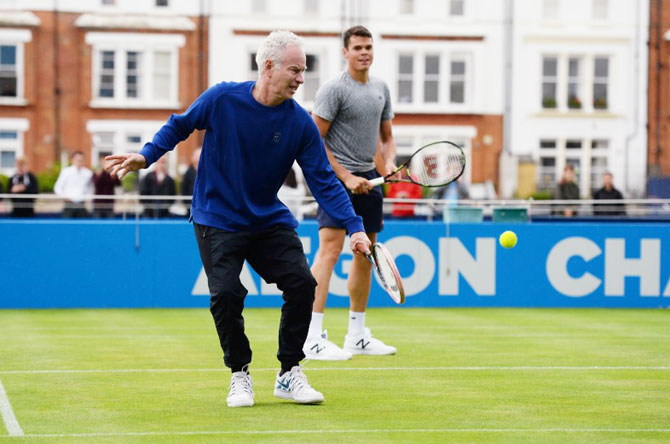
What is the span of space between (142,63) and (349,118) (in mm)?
30721

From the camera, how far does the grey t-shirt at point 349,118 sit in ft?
28.0

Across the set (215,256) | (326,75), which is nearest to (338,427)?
(215,256)

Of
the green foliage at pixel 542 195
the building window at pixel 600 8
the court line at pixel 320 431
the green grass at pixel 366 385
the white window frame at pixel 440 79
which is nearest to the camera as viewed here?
the court line at pixel 320 431

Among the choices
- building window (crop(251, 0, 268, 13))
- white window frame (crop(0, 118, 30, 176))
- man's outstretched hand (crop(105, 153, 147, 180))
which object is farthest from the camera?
building window (crop(251, 0, 268, 13))

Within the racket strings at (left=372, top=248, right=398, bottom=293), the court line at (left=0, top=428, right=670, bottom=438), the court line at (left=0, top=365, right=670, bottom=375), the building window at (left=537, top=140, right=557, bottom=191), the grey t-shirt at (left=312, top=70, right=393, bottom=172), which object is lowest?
the court line at (left=0, top=365, right=670, bottom=375)

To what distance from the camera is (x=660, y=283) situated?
45.4 ft

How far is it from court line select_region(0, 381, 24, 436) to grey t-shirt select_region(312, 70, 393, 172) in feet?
9.72

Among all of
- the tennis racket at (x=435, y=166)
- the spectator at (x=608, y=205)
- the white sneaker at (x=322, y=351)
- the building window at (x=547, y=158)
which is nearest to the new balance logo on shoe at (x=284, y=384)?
the white sneaker at (x=322, y=351)

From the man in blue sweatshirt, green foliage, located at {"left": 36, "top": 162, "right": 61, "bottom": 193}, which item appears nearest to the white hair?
the man in blue sweatshirt

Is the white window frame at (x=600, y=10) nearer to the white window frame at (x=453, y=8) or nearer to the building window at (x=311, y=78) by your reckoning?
the white window frame at (x=453, y=8)

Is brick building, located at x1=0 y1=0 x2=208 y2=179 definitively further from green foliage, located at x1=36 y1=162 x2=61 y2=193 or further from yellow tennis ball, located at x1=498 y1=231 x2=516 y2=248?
yellow tennis ball, located at x1=498 y1=231 x2=516 y2=248

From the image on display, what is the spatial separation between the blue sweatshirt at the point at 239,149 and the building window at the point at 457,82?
34.1 metres

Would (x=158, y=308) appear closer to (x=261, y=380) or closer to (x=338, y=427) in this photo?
(x=261, y=380)

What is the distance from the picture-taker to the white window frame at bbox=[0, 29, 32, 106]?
3741 centimetres
